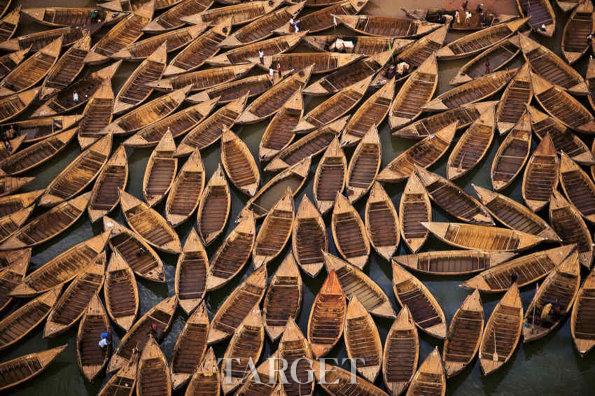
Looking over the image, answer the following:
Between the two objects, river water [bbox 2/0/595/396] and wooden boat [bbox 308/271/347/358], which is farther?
wooden boat [bbox 308/271/347/358]

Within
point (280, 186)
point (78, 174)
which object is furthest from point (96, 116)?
point (280, 186)

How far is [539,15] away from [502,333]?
1524 centimetres

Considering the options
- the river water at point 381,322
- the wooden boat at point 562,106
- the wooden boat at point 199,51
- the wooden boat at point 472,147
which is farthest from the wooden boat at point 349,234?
the wooden boat at point 199,51

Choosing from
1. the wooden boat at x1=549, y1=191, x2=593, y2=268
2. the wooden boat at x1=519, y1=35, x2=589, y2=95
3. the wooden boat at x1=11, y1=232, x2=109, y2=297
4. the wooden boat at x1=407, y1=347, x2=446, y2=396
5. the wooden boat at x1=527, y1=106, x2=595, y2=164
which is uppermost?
the wooden boat at x1=519, y1=35, x2=589, y2=95

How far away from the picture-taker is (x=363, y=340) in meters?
35.8

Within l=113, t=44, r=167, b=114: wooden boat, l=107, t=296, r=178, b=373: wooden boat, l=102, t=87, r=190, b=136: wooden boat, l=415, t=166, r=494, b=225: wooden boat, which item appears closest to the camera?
l=107, t=296, r=178, b=373: wooden boat

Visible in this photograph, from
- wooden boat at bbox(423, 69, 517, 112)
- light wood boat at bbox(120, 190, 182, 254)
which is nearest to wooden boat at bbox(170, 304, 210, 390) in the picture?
light wood boat at bbox(120, 190, 182, 254)

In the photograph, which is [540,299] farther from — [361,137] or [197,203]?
[197,203]

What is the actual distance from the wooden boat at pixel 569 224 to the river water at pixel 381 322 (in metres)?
1.91

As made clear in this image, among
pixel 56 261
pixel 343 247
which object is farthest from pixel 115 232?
pixel 343 247

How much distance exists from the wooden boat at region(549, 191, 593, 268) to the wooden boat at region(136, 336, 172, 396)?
14.2 meters

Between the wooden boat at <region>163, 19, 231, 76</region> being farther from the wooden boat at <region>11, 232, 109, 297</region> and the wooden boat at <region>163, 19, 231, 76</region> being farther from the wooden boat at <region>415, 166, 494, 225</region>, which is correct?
the wooden boat at <region>415, 166, 494, 225</region>

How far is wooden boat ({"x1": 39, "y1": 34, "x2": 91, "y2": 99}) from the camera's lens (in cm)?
4425

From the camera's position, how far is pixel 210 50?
45094 mm
